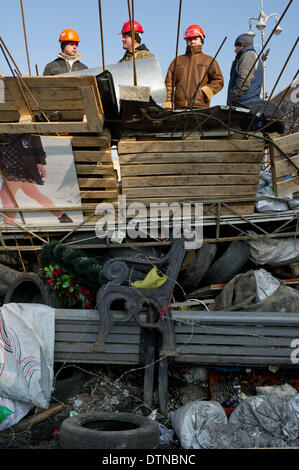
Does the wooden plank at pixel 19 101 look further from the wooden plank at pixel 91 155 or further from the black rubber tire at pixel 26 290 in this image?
the black rubber tire at pixel 26 290

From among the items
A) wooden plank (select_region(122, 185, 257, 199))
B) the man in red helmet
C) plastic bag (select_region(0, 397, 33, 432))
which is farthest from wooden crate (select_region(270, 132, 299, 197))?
plastic bag (select_region(0, 397, 33, 432))

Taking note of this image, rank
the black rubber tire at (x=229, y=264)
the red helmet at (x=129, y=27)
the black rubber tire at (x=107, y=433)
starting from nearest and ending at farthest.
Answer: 1. the black rubber tire at (x=107, y=433)
2. the black rubber tire at (x=229, y=264)
3. the red helmet at (x=129, y=27)

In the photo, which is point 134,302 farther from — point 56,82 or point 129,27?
point 129,27

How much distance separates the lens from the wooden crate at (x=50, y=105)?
13.7ft

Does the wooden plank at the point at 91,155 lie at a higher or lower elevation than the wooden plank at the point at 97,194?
higher

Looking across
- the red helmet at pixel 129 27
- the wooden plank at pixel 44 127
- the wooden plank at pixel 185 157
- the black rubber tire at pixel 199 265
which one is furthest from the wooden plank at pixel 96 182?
the red helmet at pixel 129 27

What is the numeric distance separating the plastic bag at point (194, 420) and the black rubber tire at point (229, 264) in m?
1.85

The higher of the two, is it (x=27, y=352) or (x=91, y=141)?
(x=91, y=141)

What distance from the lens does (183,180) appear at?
16.8ft

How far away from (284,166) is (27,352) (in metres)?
3.87

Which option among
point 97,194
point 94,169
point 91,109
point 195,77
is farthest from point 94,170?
point 195,77

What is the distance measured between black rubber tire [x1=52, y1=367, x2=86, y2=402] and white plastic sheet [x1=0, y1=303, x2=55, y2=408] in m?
0.13

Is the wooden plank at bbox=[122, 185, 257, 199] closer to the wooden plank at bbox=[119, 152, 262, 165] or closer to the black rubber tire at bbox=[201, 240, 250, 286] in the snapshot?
the wooden plank at bbox=[119, 152, 262, 165]

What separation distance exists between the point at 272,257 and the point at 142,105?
2726 millimetres
